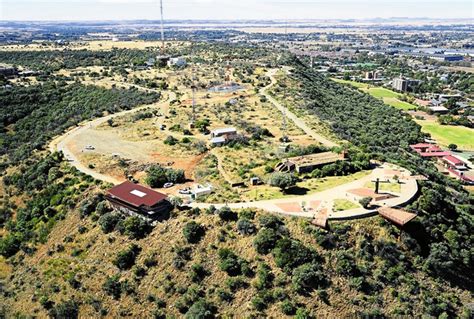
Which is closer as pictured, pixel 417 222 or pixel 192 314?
pixel 192 314

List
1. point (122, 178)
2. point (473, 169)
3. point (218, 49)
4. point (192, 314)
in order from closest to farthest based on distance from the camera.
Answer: point (192, 314), point (122, 178), point (473, 169), point (218, 49)

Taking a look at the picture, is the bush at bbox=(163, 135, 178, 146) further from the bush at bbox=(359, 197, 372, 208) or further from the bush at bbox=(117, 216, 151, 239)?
the bush at bbox=(359, 197, 372, 208)

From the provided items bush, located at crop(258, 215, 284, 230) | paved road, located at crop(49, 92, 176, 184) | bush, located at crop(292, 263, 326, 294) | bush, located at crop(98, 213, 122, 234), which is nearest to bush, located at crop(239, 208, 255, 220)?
bush, located at crop(258, 215, 284, 230)

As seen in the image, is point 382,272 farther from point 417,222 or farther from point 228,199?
point 228,199

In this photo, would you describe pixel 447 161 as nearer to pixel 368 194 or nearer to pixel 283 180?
pixel 368 194

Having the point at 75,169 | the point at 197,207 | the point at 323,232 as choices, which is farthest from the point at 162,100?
the point at 323,232

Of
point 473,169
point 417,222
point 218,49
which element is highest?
point 218,49
